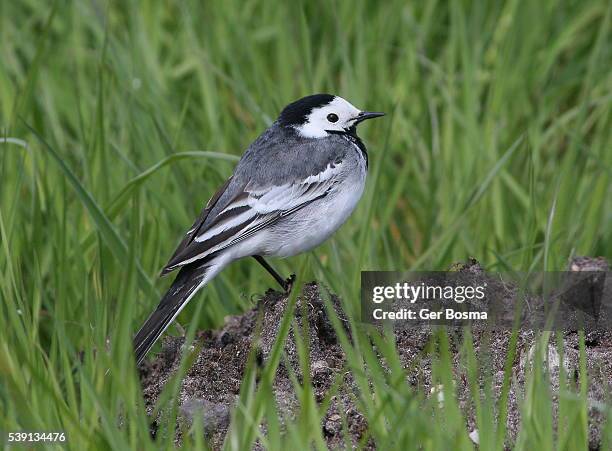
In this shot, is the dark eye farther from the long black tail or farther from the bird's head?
the long black tail

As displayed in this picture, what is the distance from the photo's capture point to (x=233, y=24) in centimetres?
654

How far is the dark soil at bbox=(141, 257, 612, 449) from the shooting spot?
3252 mm

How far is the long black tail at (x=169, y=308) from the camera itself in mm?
3686

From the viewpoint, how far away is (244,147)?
5.76 meters

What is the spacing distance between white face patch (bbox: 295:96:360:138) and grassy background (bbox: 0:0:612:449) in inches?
7.8

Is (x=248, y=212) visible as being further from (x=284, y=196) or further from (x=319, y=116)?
(x=319, y=116)

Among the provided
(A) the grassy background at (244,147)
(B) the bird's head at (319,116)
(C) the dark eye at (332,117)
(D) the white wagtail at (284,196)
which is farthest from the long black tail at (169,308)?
(C) the dark eye at (332,117)

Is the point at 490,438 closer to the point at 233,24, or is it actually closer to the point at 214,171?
the point at 214,171

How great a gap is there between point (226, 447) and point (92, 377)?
746 millimetres

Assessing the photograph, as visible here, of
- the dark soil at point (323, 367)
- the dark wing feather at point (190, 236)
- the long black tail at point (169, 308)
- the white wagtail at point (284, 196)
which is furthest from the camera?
the white wagtail at point (284, 196)

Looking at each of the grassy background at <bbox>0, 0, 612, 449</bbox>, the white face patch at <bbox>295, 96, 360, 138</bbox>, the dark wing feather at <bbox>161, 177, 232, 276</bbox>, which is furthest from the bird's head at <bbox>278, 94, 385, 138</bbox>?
the dark wing feather at <bbox>161, 177, 232, 276</bbox>

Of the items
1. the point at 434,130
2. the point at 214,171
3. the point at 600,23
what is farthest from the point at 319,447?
the point at 600,23

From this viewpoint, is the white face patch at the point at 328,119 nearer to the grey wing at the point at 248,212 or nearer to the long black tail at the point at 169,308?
the grey wing at the point at 248,212

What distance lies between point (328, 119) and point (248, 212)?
2.20 ft
